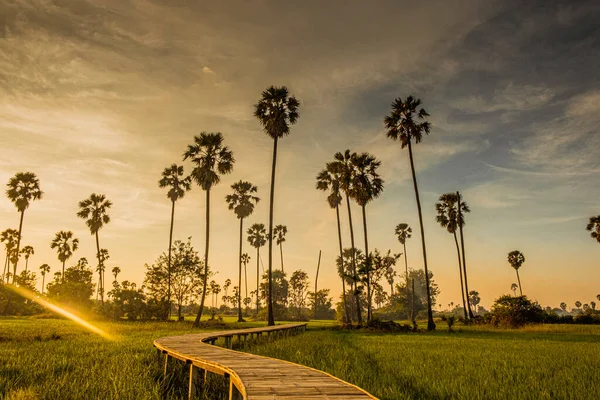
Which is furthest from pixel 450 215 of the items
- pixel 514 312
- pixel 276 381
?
pixel 276 381

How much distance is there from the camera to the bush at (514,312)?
34.6 m

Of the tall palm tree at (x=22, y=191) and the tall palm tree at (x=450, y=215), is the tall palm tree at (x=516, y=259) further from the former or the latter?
the tall palm tree at (x=22, y=191)

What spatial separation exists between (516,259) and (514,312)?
5346 cm

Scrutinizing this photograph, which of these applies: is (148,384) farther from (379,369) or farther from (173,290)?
(173,290)

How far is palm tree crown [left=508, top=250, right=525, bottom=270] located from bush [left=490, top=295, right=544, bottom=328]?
50036mm

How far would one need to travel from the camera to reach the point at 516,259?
267 ft

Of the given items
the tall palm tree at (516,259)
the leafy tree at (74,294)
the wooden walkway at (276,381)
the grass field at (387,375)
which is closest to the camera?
the wooden walkway at (276,381)

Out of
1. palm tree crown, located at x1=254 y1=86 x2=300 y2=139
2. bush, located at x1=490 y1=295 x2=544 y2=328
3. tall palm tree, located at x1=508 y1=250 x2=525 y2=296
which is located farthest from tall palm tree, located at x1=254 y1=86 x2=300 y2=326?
tall palm tree, located at x1=508 y1=250 x2=525 y2=296

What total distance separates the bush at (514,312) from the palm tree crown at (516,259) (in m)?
50.0

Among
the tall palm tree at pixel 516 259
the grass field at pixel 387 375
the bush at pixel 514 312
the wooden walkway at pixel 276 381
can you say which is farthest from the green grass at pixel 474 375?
the tall palm tree at pixel 516 259

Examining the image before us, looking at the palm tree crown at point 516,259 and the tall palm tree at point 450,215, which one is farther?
the palm tree crown at point 516,259

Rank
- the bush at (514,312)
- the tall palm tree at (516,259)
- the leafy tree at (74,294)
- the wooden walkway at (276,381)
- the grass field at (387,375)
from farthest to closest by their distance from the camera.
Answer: the tall palm tree at (516,259) → the leafy tree at (74,294) → the bush at (514,312) → the grass field at (387,375) → the wooden walkway at (276,381)

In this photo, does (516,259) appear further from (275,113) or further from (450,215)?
(275,113)

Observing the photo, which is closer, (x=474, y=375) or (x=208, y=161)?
(x=474, y=375)
